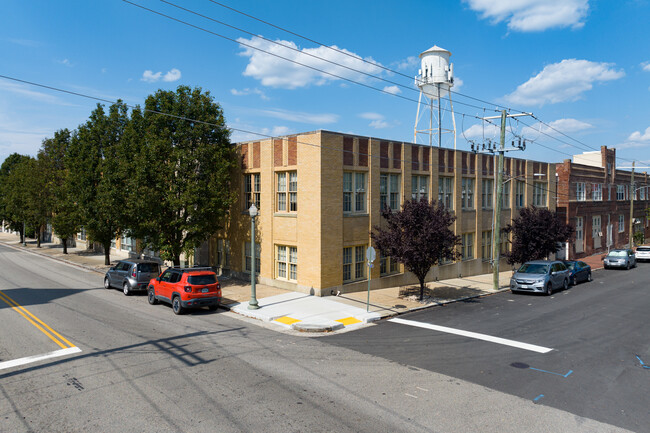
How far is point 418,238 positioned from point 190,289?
32.6 ft

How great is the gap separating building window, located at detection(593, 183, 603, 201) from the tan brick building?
27781 mm

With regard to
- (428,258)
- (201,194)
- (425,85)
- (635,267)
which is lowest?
(635,267)

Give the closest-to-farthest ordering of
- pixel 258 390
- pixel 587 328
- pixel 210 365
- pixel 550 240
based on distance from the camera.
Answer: pixel 258 390
pixel 210 365
pixel 587 328
pixel 550 240

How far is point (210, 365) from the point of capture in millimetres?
10453

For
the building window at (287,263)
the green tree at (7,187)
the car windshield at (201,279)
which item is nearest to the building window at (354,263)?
the building window at (287,263)

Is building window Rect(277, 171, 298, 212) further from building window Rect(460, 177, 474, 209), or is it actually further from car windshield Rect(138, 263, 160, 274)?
building window Rect(460, 177, 474, 209)

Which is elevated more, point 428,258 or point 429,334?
point 428,258

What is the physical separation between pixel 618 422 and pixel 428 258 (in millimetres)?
11842

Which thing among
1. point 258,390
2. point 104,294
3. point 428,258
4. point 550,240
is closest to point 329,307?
point 428,258

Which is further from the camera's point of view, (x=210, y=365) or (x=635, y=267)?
(x=635, y=267)

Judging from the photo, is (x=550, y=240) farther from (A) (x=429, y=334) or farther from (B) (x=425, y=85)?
(A) (x=429, y=334)

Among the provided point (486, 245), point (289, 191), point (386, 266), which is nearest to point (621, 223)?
point (486, 245)

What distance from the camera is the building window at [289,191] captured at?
22.0 m

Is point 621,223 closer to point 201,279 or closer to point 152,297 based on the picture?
point 201,279
